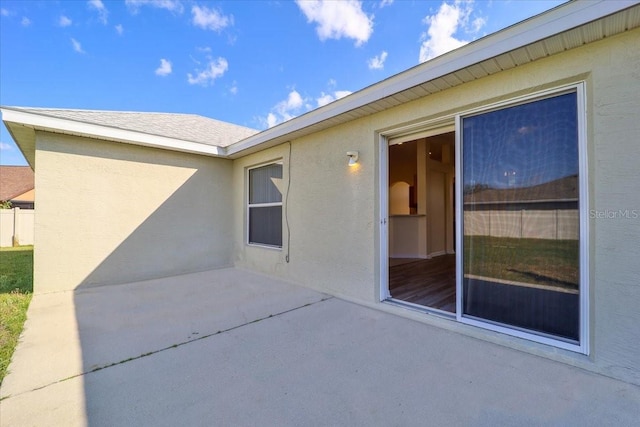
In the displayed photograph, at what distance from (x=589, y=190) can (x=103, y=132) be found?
22.6 ft

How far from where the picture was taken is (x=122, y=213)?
210 inches

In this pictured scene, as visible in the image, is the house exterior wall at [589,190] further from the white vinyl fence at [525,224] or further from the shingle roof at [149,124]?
the shingle roof at [149,124]

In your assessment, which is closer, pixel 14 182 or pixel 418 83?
pixel 418 83

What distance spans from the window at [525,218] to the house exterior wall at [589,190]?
123 mm

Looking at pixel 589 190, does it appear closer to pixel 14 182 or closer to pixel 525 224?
pixel 525 224

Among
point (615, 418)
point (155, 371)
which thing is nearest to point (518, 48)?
point (615, 418)

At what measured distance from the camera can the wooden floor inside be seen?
383cm

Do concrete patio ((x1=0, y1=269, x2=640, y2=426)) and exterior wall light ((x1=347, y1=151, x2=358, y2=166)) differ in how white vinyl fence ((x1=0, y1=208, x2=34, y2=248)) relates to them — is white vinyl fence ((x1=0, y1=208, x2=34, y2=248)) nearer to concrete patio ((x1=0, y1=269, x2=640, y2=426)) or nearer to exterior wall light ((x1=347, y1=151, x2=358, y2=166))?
concrete patio ((x1=0, y1=269, x2=640, y2=426))

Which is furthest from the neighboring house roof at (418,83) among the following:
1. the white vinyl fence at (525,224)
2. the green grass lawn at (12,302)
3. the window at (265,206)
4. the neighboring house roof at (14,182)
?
the neighboring house roof at (14,182)

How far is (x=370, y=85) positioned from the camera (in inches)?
136

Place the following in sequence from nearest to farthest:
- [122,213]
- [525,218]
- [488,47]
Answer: [488,47]
[525,218]
[122,213]

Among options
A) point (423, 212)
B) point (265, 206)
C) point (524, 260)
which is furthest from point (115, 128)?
point (423, 212)

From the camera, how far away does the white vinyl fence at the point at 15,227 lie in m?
11.2

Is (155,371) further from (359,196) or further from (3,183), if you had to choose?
(3,183)
